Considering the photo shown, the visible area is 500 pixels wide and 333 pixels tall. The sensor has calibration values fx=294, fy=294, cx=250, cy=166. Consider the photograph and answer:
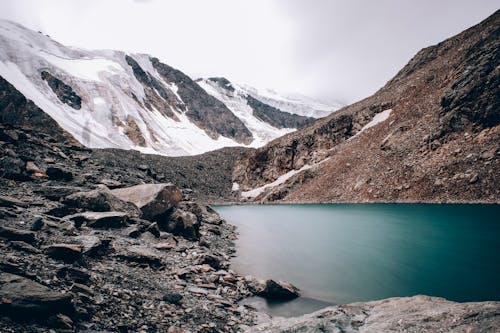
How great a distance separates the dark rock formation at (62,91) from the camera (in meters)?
130

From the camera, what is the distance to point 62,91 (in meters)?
132

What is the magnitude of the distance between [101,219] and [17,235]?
6079 mm

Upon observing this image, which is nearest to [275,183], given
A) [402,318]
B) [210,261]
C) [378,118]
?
[378,118]

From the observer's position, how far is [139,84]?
183m

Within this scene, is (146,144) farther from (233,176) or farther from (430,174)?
(430,174)

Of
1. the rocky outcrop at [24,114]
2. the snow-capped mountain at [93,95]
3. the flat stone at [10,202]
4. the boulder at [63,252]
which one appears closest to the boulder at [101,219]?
the flat stone at [10,202]

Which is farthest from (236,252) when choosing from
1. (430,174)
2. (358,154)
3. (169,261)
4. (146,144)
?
(146,144)

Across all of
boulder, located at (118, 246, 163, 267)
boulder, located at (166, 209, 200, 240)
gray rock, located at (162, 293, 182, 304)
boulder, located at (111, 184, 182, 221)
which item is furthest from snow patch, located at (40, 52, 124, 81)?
gray rock, located at (162, 293, 182, 304)

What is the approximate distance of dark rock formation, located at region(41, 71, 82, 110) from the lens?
→ 427 feet

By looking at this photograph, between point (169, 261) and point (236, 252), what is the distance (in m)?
8.80

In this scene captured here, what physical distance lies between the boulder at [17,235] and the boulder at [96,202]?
6.61 m

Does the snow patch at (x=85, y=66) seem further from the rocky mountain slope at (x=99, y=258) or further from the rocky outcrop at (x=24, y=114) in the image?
the rocky mountain slope at (x=99, y=258)

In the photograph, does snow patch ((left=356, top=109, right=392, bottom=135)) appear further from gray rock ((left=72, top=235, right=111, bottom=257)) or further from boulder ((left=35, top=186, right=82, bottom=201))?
gray rock ((left=72, top=235, right=111, bottom=257))

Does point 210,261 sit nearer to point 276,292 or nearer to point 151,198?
point 276,292
